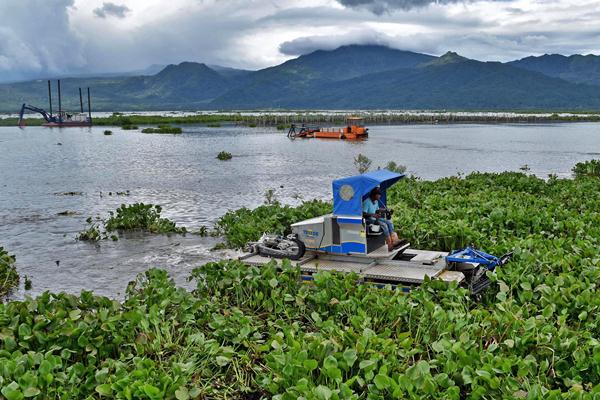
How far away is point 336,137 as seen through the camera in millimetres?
83062

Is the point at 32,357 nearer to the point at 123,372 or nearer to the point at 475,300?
the point at 123,372

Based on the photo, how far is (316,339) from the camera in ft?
28.9

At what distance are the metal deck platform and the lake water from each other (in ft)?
16.8

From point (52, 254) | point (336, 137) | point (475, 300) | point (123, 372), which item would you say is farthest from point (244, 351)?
point (336, 137)

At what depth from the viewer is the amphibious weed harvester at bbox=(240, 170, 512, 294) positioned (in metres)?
12.7

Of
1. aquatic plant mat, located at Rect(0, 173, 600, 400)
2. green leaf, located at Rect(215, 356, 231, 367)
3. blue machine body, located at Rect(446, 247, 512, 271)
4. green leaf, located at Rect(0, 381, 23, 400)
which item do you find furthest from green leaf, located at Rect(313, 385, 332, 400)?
blue machine body, located at Rect(446, 247, 512, 271)

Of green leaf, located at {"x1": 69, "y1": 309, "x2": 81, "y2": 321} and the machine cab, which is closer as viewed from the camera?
green leaf, located at {"x1": 69, "y1": 309, "x2": 81, "y2": 321}

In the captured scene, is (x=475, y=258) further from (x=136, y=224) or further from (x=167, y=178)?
(x=167, y=178)

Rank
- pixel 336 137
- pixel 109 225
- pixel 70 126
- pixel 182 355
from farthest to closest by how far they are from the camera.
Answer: pixel 70 126, pixel 336 137, pixel 109 225, pixel 182 355

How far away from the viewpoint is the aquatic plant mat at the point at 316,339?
25.6ft

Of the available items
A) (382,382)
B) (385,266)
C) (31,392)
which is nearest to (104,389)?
(31,392)

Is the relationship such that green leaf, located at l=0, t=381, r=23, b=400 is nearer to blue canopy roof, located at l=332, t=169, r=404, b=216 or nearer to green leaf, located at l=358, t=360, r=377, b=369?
green leaf, located at l=358, t=360, r=377, b=369

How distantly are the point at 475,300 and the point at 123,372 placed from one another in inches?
303

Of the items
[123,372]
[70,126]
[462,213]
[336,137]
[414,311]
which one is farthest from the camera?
[70,126]
